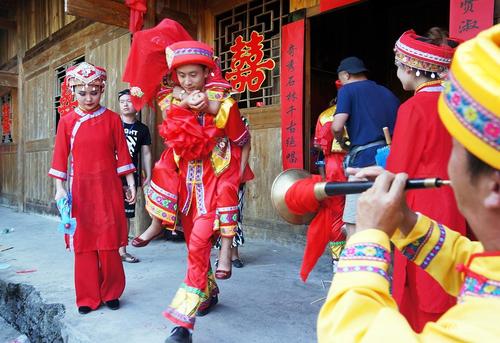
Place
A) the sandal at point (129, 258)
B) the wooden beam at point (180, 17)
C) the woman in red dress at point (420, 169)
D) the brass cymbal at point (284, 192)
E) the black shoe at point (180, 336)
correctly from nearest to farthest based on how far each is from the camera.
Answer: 1. the brass cymbal at point (284, 192)
2. the woman in red dress at point (420, 169)
3. the black shoe at point (180, 336)
4. the sandal at point (129, 258)
5. the wooden beam at point (180, 17)

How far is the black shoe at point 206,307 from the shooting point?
3039 mm

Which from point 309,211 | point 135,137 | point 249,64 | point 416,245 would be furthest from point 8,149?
point 416,245

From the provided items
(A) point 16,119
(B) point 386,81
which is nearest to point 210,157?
(B) point 386,81

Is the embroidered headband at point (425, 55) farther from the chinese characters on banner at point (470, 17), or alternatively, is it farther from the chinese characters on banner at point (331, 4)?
the chinese characters on banner at point (331, 4)

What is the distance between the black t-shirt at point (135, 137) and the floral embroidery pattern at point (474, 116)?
13.7 feet

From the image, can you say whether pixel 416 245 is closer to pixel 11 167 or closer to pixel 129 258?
pixel 129 258

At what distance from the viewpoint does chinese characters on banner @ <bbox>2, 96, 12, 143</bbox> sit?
433 inches

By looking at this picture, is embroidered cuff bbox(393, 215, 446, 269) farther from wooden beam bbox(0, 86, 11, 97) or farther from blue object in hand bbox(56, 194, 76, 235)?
wooden beam bbox(0, 86, 11, 97)

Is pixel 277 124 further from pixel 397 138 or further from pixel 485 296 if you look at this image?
pixel 485 296

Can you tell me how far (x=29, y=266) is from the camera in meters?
4.55

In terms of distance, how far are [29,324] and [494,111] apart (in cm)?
375

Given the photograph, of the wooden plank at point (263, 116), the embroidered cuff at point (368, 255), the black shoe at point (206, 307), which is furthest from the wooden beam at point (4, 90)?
the embroidered cuff at point (368, 255)

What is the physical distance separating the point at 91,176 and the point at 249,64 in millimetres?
2863

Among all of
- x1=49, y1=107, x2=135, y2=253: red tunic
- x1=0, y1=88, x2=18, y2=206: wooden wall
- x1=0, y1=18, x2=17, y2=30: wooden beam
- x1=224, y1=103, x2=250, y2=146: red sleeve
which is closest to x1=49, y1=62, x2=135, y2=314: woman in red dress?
x1=49, y1=107, x2=135, y2=253: red tunic
